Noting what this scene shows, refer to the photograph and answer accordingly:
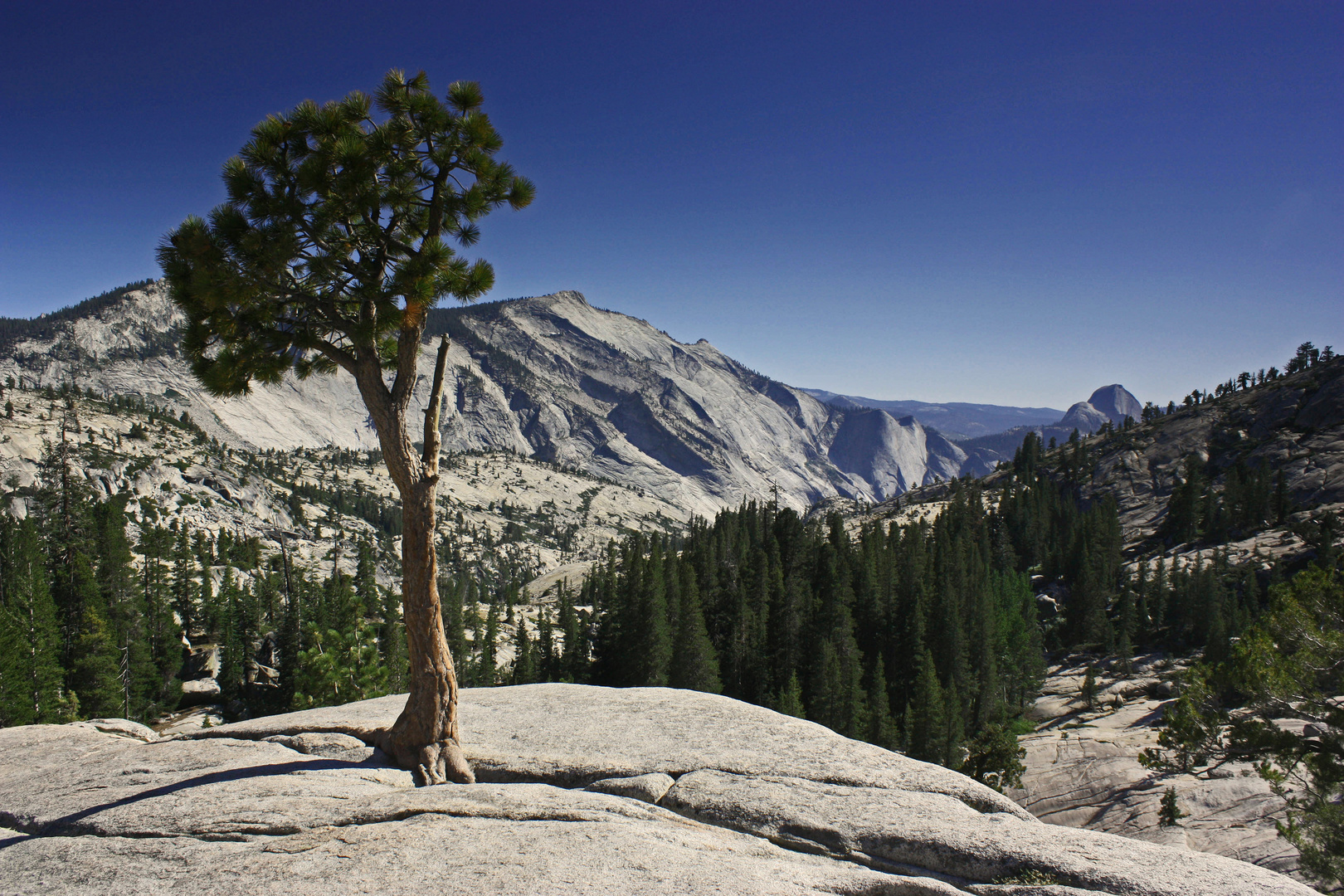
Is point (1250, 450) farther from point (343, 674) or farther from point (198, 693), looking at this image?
point (198, 693)

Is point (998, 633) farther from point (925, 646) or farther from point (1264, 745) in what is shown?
point (1264, 745)

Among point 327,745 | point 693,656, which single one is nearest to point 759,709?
point 327,745

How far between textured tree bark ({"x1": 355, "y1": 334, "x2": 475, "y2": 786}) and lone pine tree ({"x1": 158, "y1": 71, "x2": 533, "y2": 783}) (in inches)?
1.1

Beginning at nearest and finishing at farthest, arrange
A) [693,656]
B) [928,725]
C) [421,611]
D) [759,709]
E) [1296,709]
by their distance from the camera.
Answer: [421,611]
[759,709]
[1296,709]
[928,725]
[693,656]

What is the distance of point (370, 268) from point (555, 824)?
9.77m

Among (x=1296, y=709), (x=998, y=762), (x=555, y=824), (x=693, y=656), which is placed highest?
(x=555, y=824)

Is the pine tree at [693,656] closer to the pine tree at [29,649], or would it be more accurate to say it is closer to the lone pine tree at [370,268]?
the pine tree at [29,649]

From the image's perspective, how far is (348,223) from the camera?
38.1ft

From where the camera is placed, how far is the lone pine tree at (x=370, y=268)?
10953 mm

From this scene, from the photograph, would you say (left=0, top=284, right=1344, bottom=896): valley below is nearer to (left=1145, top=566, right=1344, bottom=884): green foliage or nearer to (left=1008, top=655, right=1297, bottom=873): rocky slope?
(left=1008, top=655, right=1297, bottom=873): rocky slope

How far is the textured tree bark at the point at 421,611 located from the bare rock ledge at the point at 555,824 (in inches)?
19.3

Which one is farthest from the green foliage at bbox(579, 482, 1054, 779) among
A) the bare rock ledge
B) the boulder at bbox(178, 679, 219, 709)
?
the bare rock ledge

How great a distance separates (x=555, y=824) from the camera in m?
8.72

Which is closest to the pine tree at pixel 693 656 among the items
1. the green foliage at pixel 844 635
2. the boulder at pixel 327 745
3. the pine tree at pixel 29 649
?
the green foliage at pixel 844 635
